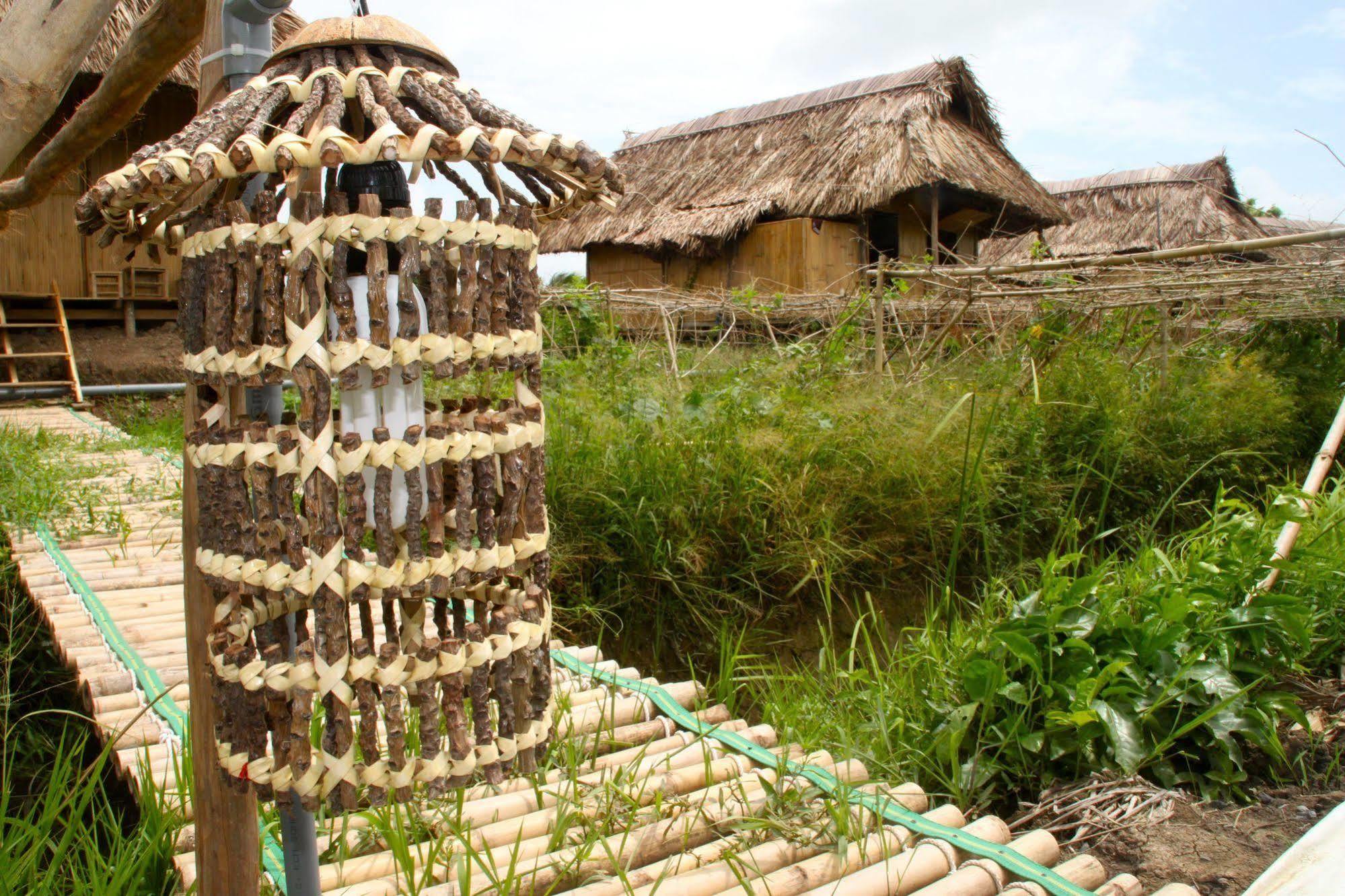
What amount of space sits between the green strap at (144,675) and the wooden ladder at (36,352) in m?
4.42

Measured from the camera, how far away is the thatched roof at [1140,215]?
15.2m

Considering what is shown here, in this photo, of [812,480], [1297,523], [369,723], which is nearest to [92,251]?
[812,480]

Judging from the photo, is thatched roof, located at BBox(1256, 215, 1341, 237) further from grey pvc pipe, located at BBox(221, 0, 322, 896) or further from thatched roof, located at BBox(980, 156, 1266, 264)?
grey pvc pipe, located at BBox(221, 0, 322, 896)

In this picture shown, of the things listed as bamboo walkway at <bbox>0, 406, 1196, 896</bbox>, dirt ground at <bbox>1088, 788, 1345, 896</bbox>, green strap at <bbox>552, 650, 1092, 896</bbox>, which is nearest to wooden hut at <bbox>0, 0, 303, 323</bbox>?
bamboo walkway at <bbox>0, 406, 1196, 896</bbox>

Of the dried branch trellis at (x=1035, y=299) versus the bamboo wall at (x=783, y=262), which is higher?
the bamboo wall at (x=783, y=262)

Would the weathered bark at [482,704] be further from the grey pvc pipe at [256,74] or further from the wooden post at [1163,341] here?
the wooden post at [1163,341]

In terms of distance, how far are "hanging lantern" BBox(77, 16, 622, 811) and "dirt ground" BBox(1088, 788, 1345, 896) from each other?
64.1 inches

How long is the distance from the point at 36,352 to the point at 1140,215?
612 inches

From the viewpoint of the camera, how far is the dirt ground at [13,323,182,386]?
746cm

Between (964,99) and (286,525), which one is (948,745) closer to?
(286,525)

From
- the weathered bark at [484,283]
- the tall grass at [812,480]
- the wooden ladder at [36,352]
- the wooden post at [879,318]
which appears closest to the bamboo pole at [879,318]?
the wooden post at [879,318]

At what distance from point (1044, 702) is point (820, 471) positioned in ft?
6.47

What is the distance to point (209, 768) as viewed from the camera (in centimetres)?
128

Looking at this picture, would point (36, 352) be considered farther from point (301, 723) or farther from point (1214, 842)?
point (1214, 842)
